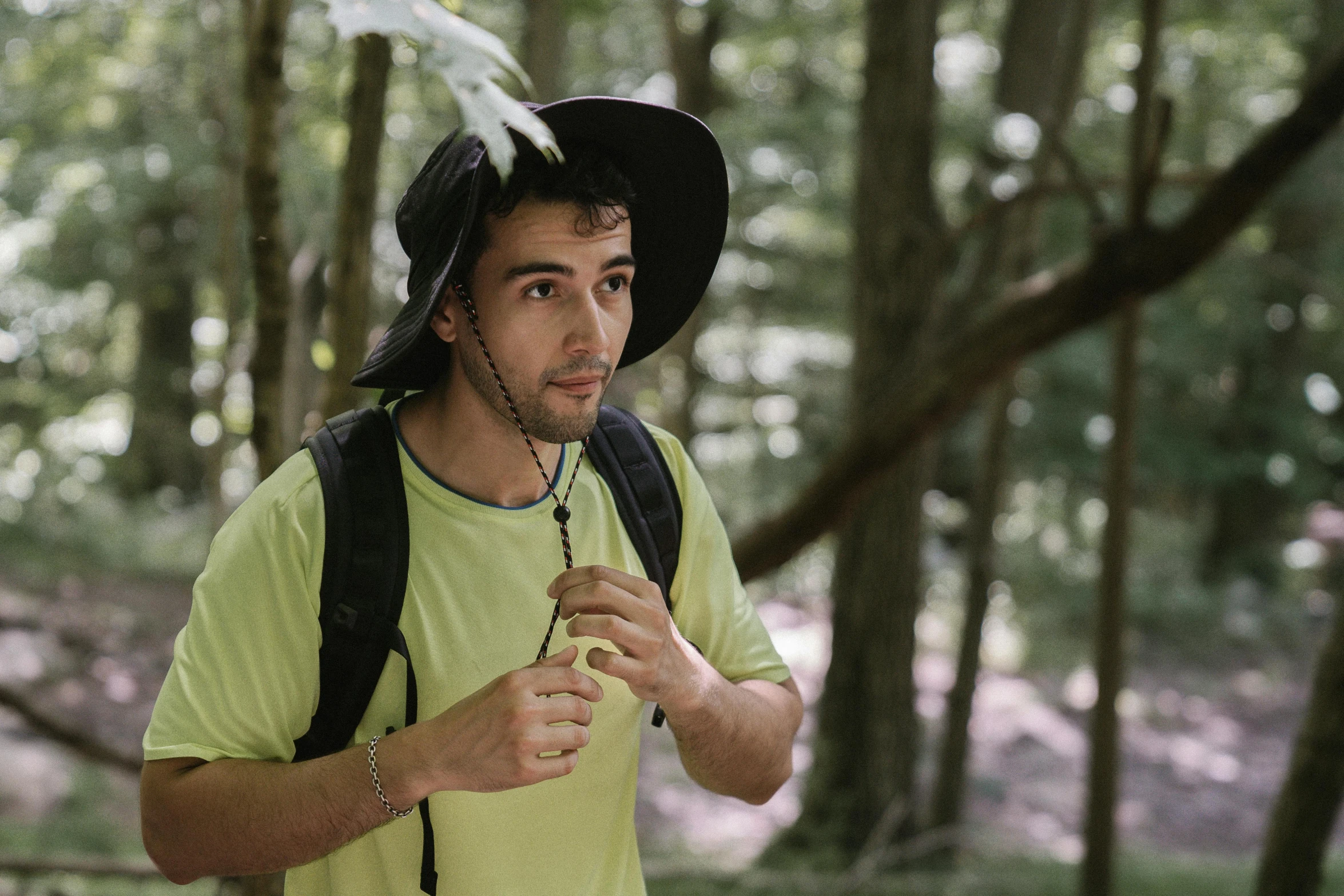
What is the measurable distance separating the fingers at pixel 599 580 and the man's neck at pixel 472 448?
0.30 meters

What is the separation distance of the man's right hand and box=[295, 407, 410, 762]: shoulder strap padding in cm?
16

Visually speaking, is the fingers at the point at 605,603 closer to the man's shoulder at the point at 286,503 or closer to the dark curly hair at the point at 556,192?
the man's shoulder at the point at 286,503

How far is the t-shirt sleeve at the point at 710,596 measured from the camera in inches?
78.2

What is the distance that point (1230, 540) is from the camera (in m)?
15.0

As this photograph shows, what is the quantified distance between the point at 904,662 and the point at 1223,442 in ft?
32.7

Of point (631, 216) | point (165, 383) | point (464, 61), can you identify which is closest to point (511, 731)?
point (464, 61)

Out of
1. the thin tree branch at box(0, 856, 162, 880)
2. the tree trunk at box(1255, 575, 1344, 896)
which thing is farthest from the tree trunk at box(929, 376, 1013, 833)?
the thin tree branch at box(0, 856, 162, 880)

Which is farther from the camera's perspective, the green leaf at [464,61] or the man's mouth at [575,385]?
the man's mouth at [575,385]

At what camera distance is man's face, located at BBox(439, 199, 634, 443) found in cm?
174

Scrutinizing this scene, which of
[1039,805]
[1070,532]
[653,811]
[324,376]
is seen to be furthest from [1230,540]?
[324,376]

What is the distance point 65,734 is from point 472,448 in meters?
2.74

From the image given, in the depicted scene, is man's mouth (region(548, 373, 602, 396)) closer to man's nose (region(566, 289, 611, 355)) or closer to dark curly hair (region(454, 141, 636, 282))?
man's nose (region(566, 289, 611, 355))

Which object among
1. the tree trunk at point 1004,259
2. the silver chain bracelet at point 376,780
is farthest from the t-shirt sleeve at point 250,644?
the tree trunk at point 1004,259

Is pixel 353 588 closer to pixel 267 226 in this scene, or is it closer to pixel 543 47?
pixel 267 226
